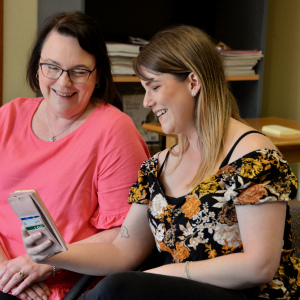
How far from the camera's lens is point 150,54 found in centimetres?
145

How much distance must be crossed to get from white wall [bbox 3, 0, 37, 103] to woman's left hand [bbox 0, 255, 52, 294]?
4.10ft

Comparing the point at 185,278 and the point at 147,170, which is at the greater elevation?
the point at 147,170

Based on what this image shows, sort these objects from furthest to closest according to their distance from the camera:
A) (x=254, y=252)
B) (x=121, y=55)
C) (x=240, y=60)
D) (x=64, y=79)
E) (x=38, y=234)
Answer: (x=240, y=60) < (x=121, y=55) < (x=64, y=79) < (x=38, y=234) < (x=254, y=252)

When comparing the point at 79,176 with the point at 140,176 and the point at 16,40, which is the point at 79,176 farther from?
the point at 16,40

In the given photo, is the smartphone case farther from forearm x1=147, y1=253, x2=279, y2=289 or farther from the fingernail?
forearm x1=147, y1=253, x2=279, y2=289

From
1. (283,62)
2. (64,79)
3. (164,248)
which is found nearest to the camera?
(164,248)

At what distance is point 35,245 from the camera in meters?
1.41

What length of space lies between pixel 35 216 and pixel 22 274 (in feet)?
1.21

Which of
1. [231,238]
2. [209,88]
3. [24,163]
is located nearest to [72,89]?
[24,163]

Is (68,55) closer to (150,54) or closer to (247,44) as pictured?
(150,54)

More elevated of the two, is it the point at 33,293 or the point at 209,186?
the point at 209,186

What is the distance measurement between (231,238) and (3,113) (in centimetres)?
98

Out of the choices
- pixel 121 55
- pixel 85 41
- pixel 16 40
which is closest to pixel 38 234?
pixel 85 41

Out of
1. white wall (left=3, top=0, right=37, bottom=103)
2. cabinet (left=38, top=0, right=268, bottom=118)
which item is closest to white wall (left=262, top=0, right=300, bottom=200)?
cabinet (left=38, top=0, right=268, bottom=118)
